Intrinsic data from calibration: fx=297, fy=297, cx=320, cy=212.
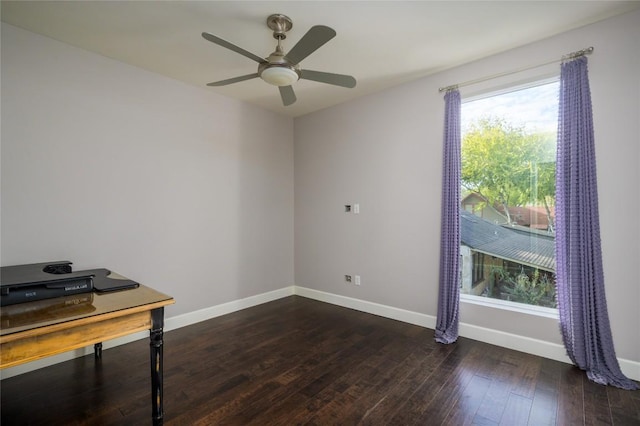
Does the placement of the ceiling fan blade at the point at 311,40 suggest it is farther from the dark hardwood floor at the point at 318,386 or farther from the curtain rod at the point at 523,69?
the dark hardwood floor at the point at 318,386

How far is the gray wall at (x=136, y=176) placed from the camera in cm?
241

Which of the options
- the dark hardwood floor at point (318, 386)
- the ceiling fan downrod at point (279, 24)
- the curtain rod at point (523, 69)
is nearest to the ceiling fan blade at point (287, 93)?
the ceiling fan downrod at point (279, 24)

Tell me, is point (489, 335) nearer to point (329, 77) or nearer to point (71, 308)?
point (329, 77)

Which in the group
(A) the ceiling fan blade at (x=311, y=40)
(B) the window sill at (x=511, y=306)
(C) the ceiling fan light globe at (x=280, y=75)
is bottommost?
(B) the window sill at (x=511, y=306)

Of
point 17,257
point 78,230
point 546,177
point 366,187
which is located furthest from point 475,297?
point 17,257

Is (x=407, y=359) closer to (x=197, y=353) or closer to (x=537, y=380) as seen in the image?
(x=537, y=380)

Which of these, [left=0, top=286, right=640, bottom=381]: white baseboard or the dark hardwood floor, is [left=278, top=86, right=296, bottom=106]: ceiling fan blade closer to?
the dark hardwood floor

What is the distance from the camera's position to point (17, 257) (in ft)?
7.73

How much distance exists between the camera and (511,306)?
2.84 m

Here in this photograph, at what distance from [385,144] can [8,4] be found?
11.3ft

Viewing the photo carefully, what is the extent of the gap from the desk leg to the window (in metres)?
2.88

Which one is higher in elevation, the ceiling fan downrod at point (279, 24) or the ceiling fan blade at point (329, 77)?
the ceiling fan downrod at point (279, 24)

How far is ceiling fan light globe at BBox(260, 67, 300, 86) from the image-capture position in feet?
6.88

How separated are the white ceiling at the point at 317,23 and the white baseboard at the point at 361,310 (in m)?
2.65
